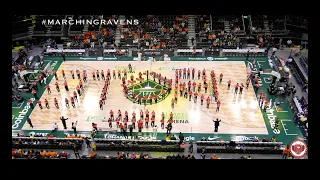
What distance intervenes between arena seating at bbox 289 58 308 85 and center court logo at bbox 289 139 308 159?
7.76 m

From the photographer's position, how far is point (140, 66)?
30.7m

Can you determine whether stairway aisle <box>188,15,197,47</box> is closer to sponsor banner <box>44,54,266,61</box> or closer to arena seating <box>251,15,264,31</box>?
sponsor banner <box>44,54,266,61</box>

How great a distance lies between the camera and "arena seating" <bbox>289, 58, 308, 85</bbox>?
90.8 feet

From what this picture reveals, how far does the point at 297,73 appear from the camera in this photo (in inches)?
1134

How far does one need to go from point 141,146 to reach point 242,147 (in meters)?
5.85

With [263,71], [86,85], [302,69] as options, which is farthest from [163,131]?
[302,69]

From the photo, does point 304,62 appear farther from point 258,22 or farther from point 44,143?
point 44,143

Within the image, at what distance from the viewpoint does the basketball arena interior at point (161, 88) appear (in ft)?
71.6
